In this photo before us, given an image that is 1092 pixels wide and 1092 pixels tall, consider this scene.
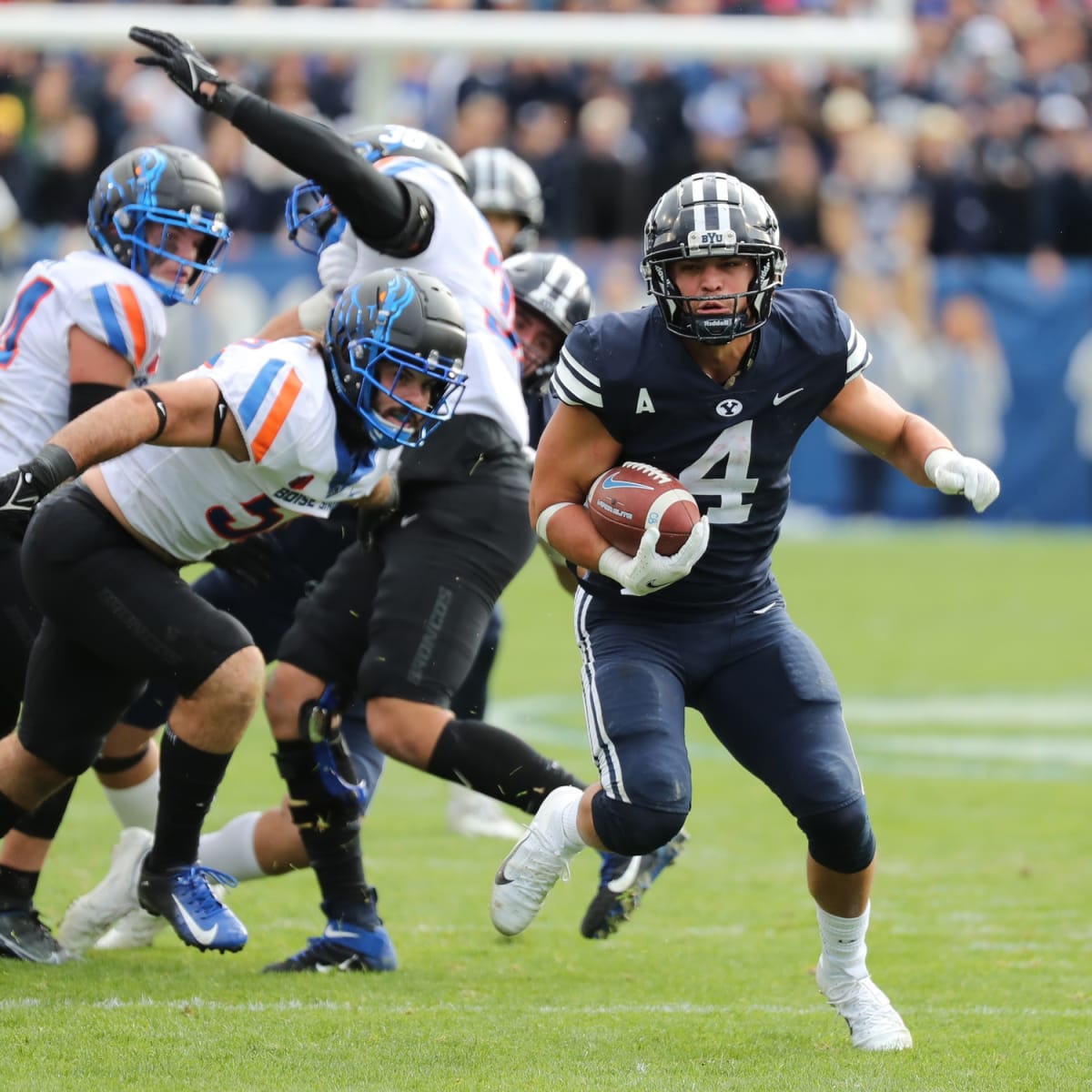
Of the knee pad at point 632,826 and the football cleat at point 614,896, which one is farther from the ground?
the knee pad at point 632,826

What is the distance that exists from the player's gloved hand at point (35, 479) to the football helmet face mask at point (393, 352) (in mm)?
688

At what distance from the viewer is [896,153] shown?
16.7m

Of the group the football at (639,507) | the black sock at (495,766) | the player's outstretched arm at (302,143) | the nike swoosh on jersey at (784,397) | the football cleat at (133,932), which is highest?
the player's outstretched arm at (302,143)

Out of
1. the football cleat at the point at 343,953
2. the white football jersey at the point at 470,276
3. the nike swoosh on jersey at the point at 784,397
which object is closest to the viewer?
the nike swoosh on jersey at the point at 784,397

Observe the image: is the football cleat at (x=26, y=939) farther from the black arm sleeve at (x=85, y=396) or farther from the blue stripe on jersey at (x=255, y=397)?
the blue stripe on jersey at (x=255, y=397)

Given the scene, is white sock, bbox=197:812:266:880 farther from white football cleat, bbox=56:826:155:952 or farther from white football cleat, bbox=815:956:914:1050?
white football cleat, bbox=815:956:914:1050

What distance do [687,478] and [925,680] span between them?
18.9ft

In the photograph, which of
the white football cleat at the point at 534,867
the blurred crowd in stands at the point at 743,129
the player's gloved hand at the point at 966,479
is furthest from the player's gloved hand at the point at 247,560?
the blurred crowd in stands at the point at 743,129

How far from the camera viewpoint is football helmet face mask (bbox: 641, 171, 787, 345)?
164 inches

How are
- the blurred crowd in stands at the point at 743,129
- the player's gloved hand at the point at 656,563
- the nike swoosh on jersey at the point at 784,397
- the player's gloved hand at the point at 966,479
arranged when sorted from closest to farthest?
the player's gloved hand at the point at 656,563
the player's gloved hand at the point at 966,479
the nike swoosh on jersey at the point at 784,397
the blurred crowd in stands at the point at 743,129

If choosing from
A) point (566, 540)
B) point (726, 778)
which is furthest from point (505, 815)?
point (566, 540)

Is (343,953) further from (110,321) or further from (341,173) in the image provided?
(341,173)

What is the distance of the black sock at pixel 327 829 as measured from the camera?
486cm

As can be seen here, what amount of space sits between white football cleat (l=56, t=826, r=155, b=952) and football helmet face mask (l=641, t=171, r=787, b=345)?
1821mm
